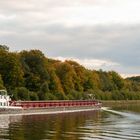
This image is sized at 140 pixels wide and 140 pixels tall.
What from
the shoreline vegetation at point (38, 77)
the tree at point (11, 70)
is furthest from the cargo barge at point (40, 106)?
the tree at point (11, 70)

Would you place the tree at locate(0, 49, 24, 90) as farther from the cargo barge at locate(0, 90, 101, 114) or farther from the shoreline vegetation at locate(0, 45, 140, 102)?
the cargo barge at locate(0, 90, 101, 114)

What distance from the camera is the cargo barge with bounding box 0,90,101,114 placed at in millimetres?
87625

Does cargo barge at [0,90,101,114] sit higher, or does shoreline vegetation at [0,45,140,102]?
shoreline vegetation at [0,45,140,102]

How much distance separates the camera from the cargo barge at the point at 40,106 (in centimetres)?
8762

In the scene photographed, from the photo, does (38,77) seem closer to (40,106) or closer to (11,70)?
(11,70)

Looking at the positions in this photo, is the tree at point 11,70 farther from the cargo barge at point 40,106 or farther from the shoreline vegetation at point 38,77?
the cargo barge at point 40,106

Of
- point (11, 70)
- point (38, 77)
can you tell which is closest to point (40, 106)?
point (11, 70)

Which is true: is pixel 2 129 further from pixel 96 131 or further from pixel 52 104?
pixel 52 104

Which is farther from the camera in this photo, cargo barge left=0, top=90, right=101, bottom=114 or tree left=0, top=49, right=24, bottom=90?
tree left=0, top=49, right=24, bottom=90

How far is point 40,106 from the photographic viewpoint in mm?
100562

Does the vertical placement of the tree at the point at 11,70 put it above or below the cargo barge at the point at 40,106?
above

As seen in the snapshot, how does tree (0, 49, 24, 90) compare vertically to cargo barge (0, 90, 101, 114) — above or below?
above

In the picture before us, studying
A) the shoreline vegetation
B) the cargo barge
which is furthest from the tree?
the cargo barge

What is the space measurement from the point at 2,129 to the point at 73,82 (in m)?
113
